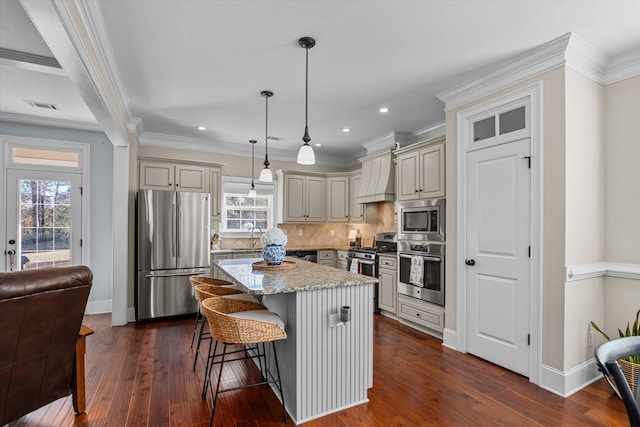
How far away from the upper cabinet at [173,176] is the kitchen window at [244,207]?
628 millimetres

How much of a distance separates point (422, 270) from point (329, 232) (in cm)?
283

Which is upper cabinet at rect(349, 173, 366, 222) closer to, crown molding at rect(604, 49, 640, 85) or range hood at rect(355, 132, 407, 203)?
range hood at rect(355, 132, 407, 203)

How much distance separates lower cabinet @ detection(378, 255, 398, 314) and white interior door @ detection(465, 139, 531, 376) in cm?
130

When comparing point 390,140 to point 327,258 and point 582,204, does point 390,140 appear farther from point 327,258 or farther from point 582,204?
point 582,204

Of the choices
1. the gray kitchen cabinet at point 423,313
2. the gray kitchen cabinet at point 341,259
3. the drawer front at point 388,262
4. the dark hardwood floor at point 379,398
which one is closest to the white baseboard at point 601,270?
the dark hardwood floor at point 379,398

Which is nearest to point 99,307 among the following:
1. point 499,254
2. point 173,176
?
point 173,176

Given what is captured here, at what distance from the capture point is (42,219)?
4508 millimetres

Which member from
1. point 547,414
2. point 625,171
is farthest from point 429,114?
point 547,414

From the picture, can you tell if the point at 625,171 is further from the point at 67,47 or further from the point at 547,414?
the point at 67,47

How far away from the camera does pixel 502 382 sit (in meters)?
2.68

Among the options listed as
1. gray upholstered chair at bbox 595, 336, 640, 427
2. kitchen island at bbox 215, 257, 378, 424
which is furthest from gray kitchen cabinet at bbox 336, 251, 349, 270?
gray upholstered chair at bbox 595, 336, 640, 427

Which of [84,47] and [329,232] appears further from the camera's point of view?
[329,232]

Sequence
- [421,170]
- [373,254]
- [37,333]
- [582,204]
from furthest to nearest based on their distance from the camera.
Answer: [373,254] → [421,170] → [582,204] → [37,333]

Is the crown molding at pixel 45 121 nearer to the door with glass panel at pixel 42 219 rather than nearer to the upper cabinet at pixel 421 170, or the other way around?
the door with glass panel at pixel 42 219
